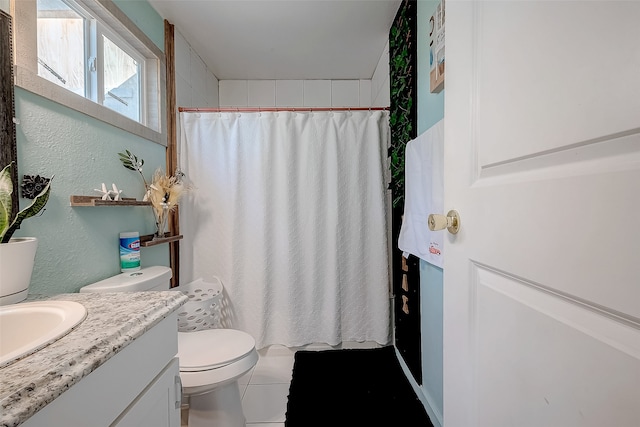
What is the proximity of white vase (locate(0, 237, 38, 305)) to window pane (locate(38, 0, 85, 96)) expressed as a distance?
2.31 ft

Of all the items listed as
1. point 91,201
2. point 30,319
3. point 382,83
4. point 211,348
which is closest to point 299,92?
point 382,83

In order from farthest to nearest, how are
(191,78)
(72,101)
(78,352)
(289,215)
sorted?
(191,78) → (289,215) → (72,101) → (78,352)

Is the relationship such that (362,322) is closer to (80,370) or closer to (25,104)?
(80,370)

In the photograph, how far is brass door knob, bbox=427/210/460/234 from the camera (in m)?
0.66

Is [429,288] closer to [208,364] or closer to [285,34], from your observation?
[208,364]

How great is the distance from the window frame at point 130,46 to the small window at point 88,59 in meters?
0.02

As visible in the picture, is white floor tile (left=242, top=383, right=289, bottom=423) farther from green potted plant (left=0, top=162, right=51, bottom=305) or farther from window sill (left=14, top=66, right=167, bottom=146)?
window sill (left=14, top=66, right=167, bottom=146)

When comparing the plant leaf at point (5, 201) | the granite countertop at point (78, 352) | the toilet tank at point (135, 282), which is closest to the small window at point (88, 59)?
the plant leaf at point (5, 201)

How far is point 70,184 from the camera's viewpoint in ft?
3.61

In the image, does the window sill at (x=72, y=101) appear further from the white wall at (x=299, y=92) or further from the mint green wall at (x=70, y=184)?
the white wall at (x=299, y=92)

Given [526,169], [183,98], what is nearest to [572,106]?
[526,169]

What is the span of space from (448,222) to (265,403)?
1.45 m

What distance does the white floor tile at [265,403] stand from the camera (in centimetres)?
143

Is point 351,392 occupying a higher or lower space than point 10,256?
lower
